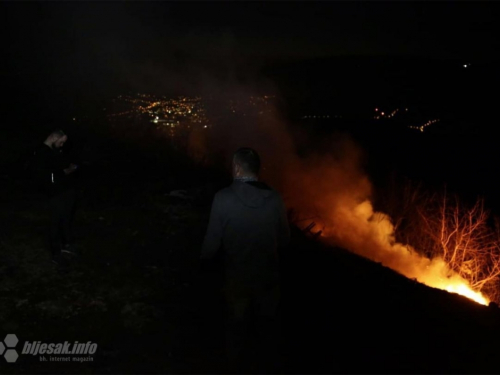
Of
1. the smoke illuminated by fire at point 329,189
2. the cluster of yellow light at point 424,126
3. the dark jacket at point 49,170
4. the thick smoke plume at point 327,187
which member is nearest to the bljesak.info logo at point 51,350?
the dark jacket at point 49,170

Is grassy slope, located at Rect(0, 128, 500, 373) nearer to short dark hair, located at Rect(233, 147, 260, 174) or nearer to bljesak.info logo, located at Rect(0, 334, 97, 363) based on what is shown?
bljesak.info logo, located at Rect(0, 334, 97, 363)

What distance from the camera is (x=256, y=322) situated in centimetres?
338

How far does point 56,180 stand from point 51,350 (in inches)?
85.8

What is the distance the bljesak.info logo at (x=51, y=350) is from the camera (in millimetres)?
4145

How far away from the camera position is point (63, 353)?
13.9 feet

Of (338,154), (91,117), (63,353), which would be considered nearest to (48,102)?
(91,117)

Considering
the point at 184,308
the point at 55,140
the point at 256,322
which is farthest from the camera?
the point at 55,140

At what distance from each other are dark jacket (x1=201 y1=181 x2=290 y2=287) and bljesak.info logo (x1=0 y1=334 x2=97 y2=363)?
2.12m

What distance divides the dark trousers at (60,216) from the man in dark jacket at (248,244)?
3.27 meters

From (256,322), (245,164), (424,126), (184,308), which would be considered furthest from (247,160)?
(424,126)

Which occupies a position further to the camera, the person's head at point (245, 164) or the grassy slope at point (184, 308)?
the grassy slope at point (184, 308)

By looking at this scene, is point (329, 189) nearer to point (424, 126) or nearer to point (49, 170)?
point (49, 170)

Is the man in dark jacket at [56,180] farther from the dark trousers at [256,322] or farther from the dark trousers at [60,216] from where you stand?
the dark trousers at [256,322]

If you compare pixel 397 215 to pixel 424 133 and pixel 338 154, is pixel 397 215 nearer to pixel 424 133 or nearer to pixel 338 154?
pixel 338 154
